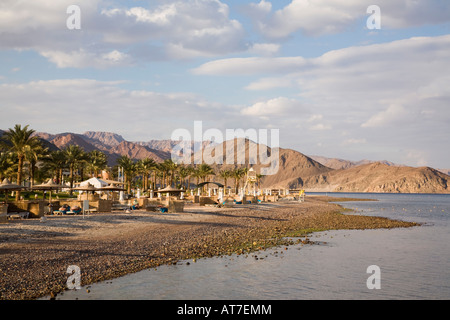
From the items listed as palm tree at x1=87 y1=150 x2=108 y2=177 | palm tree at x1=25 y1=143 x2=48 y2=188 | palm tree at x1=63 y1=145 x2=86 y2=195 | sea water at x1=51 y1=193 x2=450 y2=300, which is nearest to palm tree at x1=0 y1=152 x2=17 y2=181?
palm tree at x1=25 y1=143 x2=48 y2=188

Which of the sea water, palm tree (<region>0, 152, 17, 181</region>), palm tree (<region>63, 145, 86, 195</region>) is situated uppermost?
palm tree (<region>63, 145, 86, 195</region>)

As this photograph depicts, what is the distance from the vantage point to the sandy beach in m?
12.6

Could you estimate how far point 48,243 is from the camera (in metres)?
17.2

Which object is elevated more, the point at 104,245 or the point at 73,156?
the point at 73,156

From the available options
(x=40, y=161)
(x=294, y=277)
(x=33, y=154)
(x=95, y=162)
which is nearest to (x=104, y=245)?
(x=294, y=277)

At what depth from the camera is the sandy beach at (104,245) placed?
12.6 meters

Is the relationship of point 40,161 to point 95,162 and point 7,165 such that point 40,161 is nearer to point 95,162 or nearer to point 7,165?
point 95,162

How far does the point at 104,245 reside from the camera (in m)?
17.9

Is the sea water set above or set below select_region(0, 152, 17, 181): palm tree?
below

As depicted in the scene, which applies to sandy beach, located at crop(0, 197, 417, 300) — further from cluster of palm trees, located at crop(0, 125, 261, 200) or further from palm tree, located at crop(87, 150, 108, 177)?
palm tree, located at crop(87, 150, 108, 177)

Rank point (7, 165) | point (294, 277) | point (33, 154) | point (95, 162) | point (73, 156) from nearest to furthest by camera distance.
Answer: point (294, 277), point (33, 154), point (7, 165), point (73, 156), point (95, 162)
